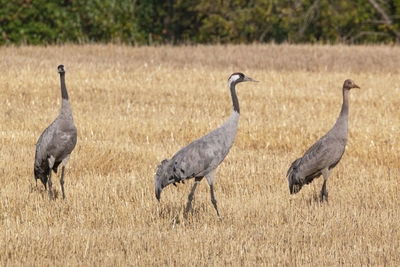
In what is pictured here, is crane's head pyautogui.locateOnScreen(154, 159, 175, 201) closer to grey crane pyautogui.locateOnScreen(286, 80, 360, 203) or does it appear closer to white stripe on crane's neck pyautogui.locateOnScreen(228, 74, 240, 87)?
white stripe on crane's neck pyautogui.locateOnScreen(228, 74, 240, 87)

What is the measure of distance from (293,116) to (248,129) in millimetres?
1828

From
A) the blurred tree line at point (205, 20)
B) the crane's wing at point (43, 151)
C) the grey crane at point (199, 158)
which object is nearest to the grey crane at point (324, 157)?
the grey crane at point (199, 158)

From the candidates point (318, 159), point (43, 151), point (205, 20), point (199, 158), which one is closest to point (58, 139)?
point (43, 151)

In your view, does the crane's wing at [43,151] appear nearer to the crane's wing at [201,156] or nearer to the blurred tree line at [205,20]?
the crane's wing at [201,156]

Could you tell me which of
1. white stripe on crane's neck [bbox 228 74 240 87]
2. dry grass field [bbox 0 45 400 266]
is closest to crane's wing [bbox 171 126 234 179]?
→ dry grass field [bbox 0 45 400 266]

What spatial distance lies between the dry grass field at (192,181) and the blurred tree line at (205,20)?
432 inches

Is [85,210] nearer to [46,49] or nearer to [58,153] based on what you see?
[58,153]

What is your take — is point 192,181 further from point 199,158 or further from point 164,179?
point 199,158

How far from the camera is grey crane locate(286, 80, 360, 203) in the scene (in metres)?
8.22

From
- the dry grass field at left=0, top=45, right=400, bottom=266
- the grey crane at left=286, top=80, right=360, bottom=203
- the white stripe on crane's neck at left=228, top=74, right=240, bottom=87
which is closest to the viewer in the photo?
the dry grass field at left=0, top=45, right=400, bottom=266

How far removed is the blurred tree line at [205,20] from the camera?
107ft

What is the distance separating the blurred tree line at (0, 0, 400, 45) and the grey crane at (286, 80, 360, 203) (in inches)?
914

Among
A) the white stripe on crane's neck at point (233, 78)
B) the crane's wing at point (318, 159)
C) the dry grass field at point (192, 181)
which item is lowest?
the dry grass field at point (192, 181)

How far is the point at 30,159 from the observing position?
10281 millimetres
